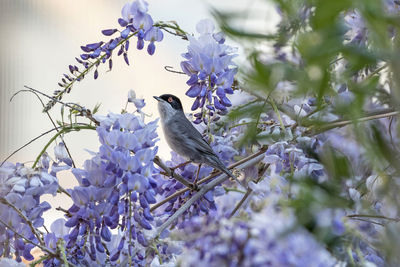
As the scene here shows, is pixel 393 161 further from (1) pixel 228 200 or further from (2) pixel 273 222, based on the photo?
(1) pixel 228 200

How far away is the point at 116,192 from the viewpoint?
458 mm

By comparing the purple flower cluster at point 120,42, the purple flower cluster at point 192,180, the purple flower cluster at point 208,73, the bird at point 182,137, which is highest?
the purple flower cluster at point 120,42

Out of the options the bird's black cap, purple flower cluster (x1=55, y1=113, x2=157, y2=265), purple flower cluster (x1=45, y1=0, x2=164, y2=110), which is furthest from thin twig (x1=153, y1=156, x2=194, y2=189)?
the bird's black cap

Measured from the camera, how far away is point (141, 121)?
18.5 inches

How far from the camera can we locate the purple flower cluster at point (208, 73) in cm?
53

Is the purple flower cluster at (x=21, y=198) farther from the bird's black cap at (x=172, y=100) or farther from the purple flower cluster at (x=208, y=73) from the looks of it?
the bird's black cap at (x=172, y=100)

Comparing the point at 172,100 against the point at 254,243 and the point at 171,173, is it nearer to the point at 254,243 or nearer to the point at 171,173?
the point at 171,173

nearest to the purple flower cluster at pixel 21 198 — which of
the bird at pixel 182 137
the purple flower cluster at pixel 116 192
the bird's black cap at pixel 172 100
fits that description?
the purple flower cluster at pixel 116 192

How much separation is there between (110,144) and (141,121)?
35 millimetres

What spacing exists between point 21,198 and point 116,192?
8 cm

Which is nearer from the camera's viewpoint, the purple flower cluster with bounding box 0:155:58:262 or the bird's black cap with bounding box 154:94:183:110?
the purple flower cluster with bounding box 0:155:58:262

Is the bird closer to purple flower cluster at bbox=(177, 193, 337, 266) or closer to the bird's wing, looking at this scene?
the bird's wing

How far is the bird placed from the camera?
0.58m

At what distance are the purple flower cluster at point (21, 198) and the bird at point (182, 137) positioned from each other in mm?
161
